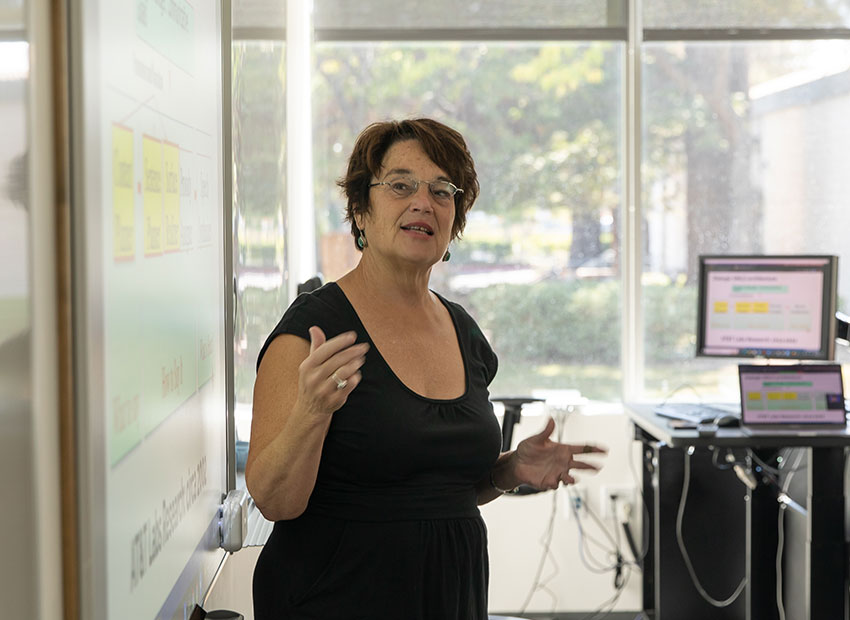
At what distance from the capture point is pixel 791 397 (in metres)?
3.24

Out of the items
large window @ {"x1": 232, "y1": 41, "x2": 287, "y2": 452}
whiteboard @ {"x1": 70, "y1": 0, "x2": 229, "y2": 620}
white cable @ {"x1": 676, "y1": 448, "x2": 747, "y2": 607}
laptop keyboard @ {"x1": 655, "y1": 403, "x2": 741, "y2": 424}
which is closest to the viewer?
whiteboard @ {"x1": 70, "y1": 0, "x2": 229, "y2": 620}

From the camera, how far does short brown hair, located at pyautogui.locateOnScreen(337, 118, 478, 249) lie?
1.63m

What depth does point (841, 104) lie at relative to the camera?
14.0 feet

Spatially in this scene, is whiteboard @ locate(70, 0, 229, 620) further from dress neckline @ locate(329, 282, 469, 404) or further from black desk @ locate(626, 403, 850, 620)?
black desk @ locate(626, 403, 850, 620)

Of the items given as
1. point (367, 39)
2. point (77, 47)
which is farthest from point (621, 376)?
point (77, 47)

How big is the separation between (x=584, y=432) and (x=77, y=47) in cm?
359

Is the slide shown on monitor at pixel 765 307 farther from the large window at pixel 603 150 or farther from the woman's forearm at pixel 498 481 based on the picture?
the woman's forearm at pixel 498 481

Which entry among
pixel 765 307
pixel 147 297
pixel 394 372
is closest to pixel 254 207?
pixel 394 372

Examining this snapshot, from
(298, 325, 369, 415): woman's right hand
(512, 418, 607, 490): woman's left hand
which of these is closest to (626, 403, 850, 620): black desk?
(512, 418, 607, 490): woman's left hand

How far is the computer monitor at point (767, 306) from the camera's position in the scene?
3467mm

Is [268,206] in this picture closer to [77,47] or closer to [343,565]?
[343,565]

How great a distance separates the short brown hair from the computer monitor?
7.17 ft

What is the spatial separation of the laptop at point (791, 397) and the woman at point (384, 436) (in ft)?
6.06

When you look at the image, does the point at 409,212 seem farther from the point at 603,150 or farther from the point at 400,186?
the point at 603,150
